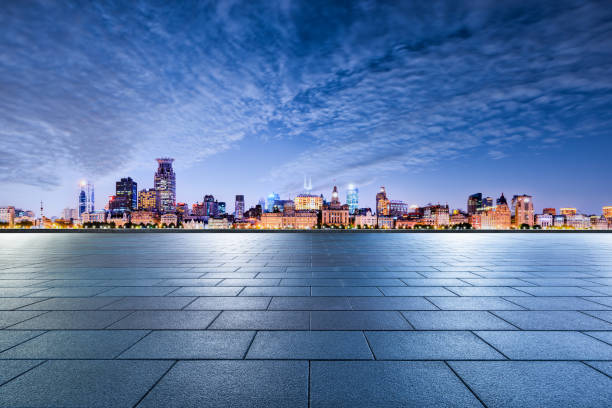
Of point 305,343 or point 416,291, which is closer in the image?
point 305,343

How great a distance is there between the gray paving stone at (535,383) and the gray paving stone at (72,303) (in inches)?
292

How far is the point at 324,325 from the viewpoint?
19.4 feet

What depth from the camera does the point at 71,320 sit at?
6.16m

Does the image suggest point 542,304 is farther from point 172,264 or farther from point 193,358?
point 172,264

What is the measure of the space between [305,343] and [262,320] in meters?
1.39

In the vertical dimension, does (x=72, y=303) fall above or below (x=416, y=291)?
above

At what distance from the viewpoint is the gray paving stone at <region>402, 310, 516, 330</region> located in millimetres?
5797

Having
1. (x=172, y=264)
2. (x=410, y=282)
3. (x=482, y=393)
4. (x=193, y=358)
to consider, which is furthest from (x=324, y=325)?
(x=172, y=264)

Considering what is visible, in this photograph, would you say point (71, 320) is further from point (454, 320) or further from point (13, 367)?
point (454, 320)

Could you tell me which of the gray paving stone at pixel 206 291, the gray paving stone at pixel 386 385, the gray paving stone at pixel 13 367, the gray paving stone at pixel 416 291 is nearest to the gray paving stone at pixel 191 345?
the gray paving stone at pixel 13 367

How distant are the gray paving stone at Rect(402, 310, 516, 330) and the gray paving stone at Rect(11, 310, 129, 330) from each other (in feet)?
19.5

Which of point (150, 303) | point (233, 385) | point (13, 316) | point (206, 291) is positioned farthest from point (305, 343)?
point (13, 316)

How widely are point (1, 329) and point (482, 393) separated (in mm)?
7718

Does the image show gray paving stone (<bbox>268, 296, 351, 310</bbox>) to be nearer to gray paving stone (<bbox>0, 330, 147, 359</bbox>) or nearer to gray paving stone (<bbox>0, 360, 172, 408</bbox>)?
gray paving stone (<bbox>0, 330, 147, 359</bbox>)
